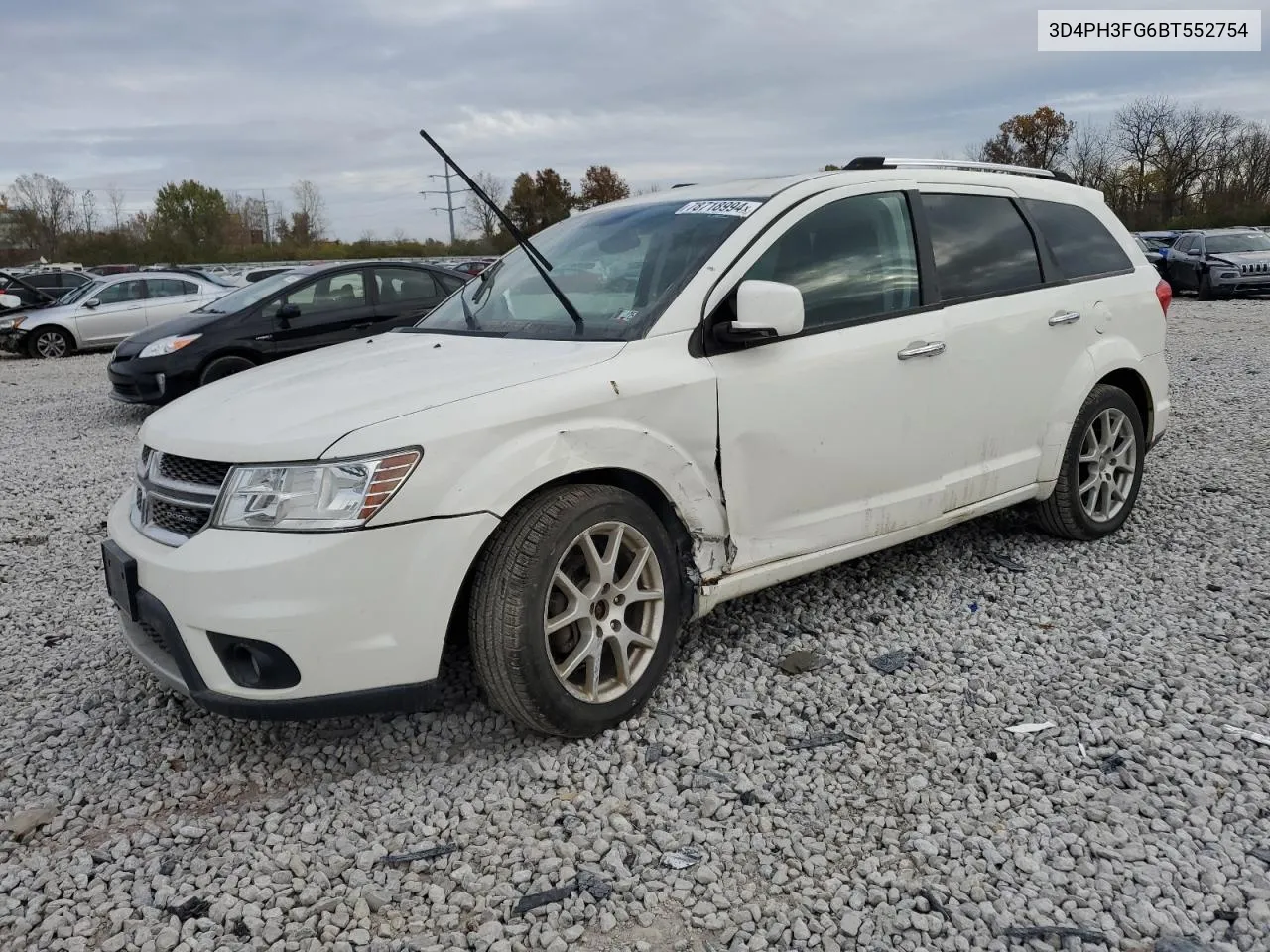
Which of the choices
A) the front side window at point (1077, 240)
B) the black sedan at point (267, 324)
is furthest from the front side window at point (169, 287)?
the front side window at point (1077, 240)

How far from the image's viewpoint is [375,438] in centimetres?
281

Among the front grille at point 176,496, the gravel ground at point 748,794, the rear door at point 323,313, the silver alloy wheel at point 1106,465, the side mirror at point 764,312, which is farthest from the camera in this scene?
the rear door at point 323,313

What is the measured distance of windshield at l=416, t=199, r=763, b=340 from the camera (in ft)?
11.7

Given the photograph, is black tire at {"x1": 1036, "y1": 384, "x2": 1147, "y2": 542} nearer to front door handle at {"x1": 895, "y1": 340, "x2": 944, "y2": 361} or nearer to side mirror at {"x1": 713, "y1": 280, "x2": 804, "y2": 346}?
front door handle at {"x1": 895, "y1": 340, "x2": 944, "y2": 361}

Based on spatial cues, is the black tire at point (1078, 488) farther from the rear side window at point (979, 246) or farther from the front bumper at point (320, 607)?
the front bumper at point (320, 607)

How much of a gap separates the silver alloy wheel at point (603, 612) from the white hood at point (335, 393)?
0.58m

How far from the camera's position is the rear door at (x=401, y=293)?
10.4 meters

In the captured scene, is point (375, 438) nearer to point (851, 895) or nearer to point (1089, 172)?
point (851, 895)

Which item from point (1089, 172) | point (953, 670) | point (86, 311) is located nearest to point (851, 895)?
point (953, 670)

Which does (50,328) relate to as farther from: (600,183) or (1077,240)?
(600,183)

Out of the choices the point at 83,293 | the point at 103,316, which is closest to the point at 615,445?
the point at 103,316

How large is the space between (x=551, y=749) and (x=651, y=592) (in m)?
0.59

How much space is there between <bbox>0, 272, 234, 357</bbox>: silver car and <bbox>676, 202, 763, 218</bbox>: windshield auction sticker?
15.2 meters

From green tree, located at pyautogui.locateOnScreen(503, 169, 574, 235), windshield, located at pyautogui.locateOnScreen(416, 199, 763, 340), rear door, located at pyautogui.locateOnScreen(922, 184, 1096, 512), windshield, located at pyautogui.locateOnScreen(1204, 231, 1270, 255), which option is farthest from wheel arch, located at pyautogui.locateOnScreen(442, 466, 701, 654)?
green tree, located at pyautogui.locateOnScreen(503, 169, 574, 235)
